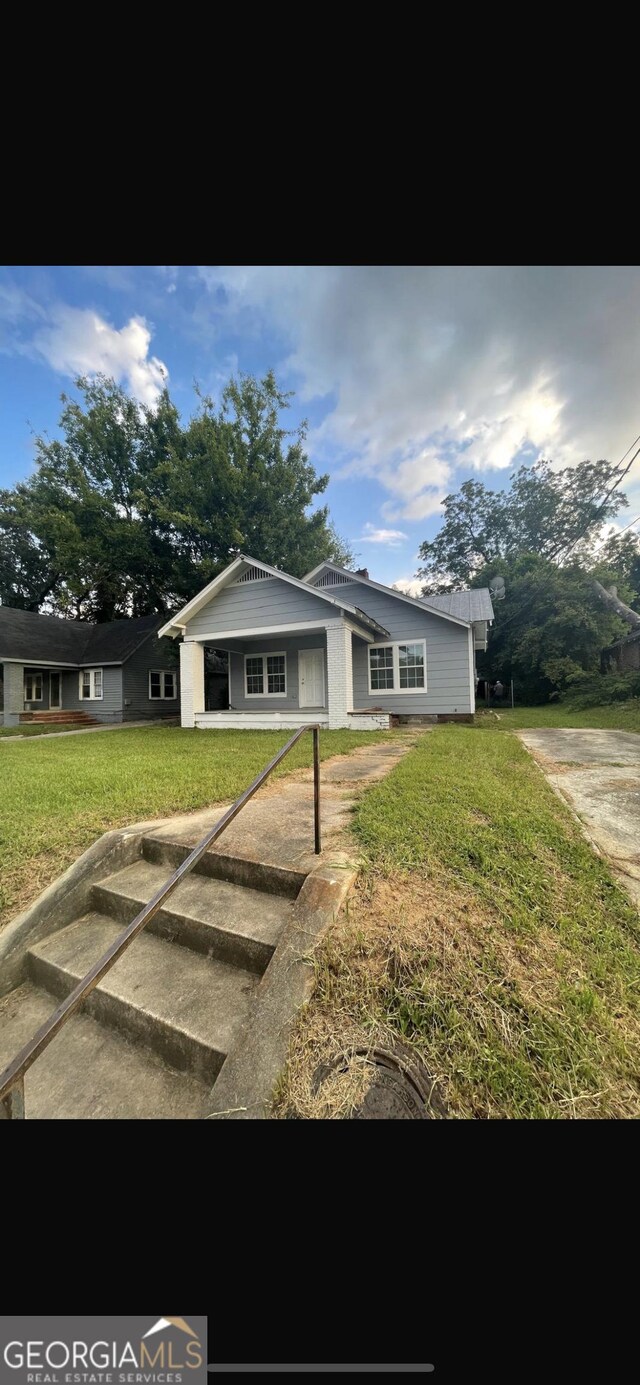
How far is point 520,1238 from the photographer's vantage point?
1.20 metres

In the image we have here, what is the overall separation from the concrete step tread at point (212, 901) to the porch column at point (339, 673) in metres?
7.71

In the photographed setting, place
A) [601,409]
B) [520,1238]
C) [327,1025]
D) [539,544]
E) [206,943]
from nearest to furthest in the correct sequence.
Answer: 1. [520,1238]
2. [327,1025]
3. [206,943]
4. [601,409]
5. [539,544]

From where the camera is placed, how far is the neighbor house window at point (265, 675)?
13359 millimetres

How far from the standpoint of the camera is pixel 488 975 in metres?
1.75

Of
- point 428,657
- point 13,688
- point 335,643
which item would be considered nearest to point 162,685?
point 13,688

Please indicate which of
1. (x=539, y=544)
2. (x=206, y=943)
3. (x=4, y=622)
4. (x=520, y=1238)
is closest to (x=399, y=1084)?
(x=520, y=1238)

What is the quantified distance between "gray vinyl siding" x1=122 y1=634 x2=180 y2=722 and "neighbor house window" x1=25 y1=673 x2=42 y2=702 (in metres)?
3.74

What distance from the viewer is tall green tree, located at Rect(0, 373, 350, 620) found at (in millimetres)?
14172

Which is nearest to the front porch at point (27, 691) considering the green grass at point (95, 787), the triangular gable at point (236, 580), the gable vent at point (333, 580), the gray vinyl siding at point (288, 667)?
the gray vinyl siding at point (288, 667)

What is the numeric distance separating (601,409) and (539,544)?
67.1 feet

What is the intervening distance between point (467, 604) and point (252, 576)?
22.2 feet

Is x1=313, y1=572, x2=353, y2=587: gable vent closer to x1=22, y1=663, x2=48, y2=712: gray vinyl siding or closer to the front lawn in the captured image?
the front lawn
